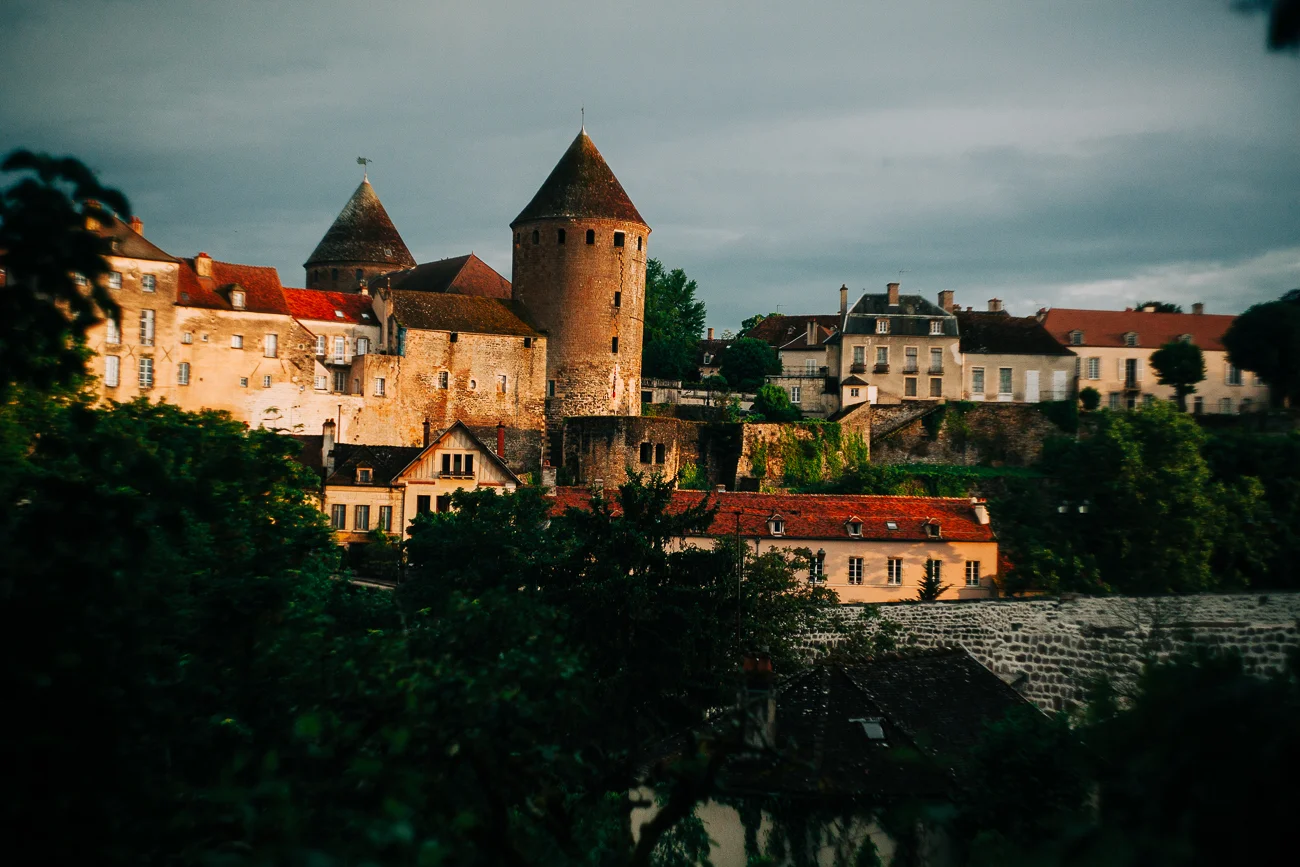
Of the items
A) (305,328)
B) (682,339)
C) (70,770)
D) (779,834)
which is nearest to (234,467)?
(70,770)

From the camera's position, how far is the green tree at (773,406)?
47.6 meters

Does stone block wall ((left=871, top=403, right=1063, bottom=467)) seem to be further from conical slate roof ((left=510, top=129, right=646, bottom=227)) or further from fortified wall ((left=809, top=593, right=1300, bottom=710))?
fortified wall ((left=809, top=593, right=1300, bottom=710))

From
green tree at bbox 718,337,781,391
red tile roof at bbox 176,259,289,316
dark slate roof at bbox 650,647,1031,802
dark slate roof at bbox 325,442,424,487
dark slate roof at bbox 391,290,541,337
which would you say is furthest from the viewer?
green tree at bbox 718,337,781,391

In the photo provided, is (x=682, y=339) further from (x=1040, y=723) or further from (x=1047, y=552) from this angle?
(x=1040, y=723)

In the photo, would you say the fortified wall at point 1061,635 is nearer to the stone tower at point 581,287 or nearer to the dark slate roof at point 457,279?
the stone tower at point 581,287

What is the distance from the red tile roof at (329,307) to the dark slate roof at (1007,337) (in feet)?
81.9

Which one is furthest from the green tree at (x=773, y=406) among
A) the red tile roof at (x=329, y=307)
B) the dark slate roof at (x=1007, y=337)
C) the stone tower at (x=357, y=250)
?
the stone tower at (x=357, y=250)

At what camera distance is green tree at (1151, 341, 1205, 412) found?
49.9m

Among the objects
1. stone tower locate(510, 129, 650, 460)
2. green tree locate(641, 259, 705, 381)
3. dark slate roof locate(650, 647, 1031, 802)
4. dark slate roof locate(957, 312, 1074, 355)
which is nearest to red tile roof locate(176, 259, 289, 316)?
stone tower locate(510, 129, 650, 460)

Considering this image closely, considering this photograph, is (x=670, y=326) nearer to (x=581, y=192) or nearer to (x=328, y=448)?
(x=581, y=192)

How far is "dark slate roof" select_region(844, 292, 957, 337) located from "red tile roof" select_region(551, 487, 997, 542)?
16.9 metres

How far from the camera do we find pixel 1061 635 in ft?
66.9

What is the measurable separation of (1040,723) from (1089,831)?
997 centimetres

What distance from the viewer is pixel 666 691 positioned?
18156mm
